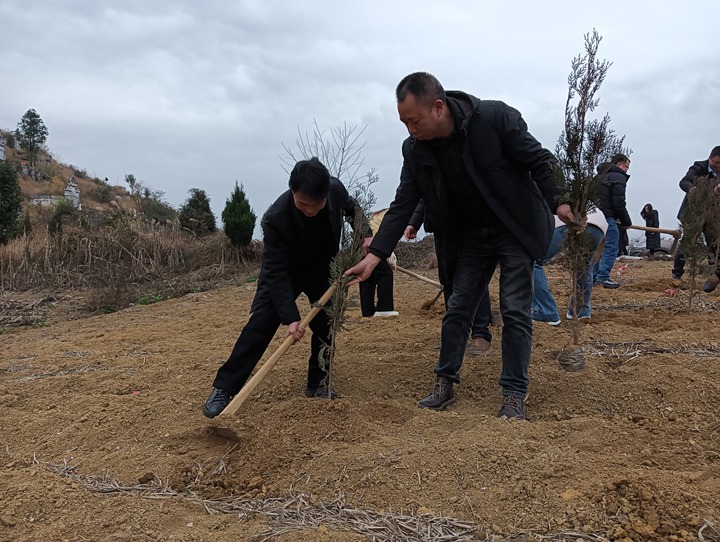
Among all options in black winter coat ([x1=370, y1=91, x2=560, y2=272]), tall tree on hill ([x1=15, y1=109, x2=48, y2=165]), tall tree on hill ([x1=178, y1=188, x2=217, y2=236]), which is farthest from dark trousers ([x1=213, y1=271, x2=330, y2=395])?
tall tree on hill ([x1=15, y1=109, x2=48, y2=165])

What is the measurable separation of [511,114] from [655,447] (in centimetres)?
181

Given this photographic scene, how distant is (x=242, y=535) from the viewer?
208cm

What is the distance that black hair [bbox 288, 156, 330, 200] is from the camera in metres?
3.16

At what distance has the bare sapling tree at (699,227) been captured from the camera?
5648 mm

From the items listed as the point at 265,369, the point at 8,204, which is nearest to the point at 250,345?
the point at 265,369

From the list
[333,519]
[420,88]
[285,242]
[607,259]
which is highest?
[420,88]

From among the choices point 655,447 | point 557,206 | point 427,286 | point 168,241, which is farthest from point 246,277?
point 655,447

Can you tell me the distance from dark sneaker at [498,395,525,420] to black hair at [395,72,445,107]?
1.63 m

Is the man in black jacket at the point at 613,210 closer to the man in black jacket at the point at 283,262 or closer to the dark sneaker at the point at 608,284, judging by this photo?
the dark sneaker at the point at 608,284

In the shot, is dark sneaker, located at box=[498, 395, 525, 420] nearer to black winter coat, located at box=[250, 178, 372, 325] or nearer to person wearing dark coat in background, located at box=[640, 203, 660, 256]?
black winter coat, located at box=[250, 178, 372, 325]

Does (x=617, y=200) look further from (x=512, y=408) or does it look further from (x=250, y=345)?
(x=250, y=345)

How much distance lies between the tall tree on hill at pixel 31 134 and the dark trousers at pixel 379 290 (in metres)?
39.3

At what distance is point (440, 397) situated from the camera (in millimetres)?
3371

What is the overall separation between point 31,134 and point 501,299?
4344 centimetres
